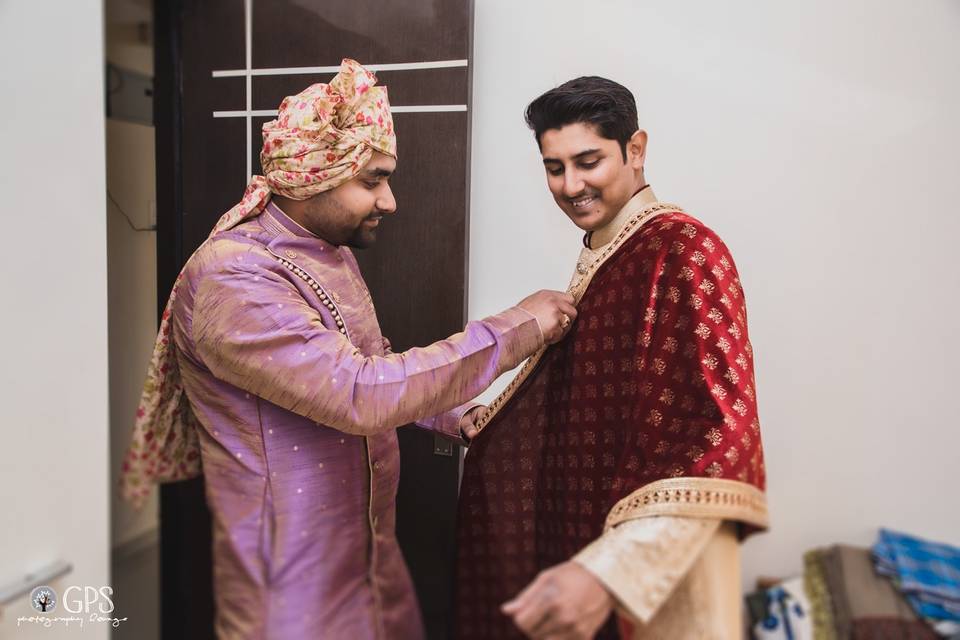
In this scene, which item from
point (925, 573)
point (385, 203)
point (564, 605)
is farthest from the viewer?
point (385, 203)

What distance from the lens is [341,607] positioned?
1107 millimetres

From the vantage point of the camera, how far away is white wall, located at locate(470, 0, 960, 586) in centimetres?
98

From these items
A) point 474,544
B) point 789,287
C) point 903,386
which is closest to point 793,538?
point 903,386

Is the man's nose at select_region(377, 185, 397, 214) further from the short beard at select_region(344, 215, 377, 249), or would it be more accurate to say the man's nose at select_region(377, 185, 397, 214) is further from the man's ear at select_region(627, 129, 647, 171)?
the man's ear at select_region(627, 129, 647, 171)

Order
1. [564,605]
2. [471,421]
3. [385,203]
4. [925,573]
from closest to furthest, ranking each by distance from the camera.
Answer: [564,605]
[925,573]
[385,203]
[471,421]

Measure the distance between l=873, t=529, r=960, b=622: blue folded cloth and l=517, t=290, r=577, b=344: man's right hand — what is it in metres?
0.55

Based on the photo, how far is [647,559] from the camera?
2.64 ft

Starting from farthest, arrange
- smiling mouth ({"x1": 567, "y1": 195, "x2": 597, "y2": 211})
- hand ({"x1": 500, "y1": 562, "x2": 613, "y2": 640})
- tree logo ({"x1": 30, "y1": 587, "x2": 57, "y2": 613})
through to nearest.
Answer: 1. tree logo ({"x1": 30, "y1": 587, "x2": 57, "y2": 613})
2. smiling mouth ({"x1": 567, "y1": 195, "x2": 597, "y2": 211})
3. hand ({"x1": 500, "y1": 562, "x2": 613, "y2": 640})

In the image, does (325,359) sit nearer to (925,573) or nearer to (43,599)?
(43,599)

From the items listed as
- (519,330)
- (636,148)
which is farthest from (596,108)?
(519,330)

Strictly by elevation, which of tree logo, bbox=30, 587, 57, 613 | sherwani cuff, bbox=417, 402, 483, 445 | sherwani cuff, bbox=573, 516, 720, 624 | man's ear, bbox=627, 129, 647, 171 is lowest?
tree logo, bbox=30, 587, 57, 613

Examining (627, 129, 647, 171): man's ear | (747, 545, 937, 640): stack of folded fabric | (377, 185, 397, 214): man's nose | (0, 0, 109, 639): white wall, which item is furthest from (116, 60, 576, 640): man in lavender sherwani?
(747, 545, 937, 640): stack of folded fabric

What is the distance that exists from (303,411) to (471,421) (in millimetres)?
309

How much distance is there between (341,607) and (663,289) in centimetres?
71
